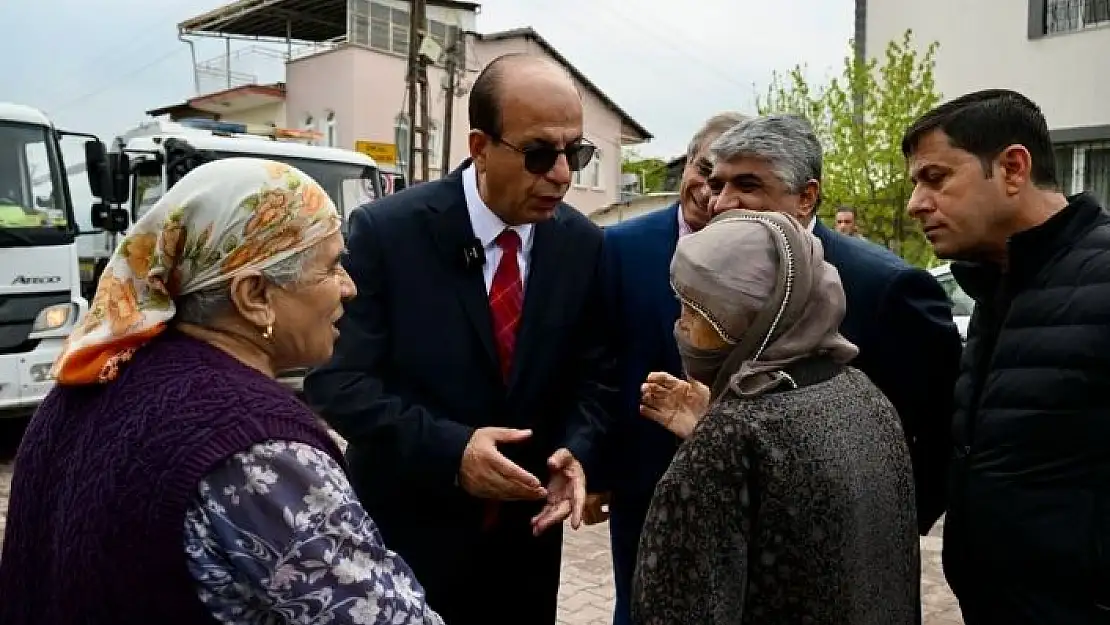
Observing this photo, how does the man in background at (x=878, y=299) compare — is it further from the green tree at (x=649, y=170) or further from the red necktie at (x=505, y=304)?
the green tree at (x=649, y=170)

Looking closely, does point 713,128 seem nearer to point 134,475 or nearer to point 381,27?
point 134,475

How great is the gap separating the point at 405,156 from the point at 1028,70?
14.0 metres

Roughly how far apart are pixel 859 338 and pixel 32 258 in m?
6.60

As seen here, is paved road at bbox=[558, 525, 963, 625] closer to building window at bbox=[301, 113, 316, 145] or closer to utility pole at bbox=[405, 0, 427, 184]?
utility pole at bbox=[405, 0, 427, 184]

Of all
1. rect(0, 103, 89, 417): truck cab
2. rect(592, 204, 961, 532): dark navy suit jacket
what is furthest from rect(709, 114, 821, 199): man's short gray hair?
rect(0, 103, 89, 417): truck cab

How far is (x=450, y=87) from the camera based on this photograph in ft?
64.7

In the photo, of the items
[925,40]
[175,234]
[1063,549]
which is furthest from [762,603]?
[925,40]

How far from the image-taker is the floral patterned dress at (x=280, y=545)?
122 cm

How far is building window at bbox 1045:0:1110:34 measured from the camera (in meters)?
12.2

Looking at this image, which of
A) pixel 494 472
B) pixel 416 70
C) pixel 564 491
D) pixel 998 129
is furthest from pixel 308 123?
pixel 998 129

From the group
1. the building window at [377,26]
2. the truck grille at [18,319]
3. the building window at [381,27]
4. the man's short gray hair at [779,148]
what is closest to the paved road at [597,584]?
the truck grille at [18,319]

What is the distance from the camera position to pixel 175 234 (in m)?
1.35

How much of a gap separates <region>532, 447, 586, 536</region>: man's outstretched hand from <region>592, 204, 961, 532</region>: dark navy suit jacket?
1.11 ft

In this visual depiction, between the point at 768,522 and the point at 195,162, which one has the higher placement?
the point at 195,162
